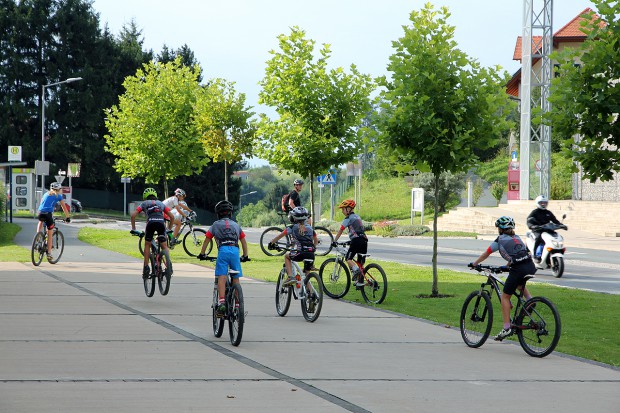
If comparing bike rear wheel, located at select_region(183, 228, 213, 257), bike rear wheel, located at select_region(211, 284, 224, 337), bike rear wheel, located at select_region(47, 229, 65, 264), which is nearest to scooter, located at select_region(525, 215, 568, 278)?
bike rear wheel, located at select_region(183, 228, 213, 257)

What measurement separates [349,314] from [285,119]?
38.9 feet

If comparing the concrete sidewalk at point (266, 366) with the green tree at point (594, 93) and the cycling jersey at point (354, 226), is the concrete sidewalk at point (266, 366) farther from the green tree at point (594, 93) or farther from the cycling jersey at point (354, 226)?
the green tree at point (594, 93)

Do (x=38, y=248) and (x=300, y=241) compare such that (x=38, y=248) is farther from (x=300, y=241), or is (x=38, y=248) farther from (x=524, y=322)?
(x=524, y=322)

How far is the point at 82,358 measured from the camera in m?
9.30

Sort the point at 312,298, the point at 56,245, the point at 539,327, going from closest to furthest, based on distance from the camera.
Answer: the point at 539,327 → the point at 312,298 → the point at 56,245

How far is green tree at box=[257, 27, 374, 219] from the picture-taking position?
81.6 feet

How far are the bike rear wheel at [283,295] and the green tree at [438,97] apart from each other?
406 centimetres

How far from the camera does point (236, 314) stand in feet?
34.9

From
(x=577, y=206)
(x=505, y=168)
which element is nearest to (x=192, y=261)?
(x=577, y=206)

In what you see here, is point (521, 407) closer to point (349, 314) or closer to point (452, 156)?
point (349, 314)

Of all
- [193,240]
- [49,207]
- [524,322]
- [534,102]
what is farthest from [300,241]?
[534,102]

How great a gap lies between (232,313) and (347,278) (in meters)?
5.52

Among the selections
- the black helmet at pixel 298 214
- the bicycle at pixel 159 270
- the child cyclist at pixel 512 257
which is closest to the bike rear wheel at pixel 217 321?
the black helmet at pixel 298 214

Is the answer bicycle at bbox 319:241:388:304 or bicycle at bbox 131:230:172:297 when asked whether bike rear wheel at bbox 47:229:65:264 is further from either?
bicycle at bbox 319:241:388:304
